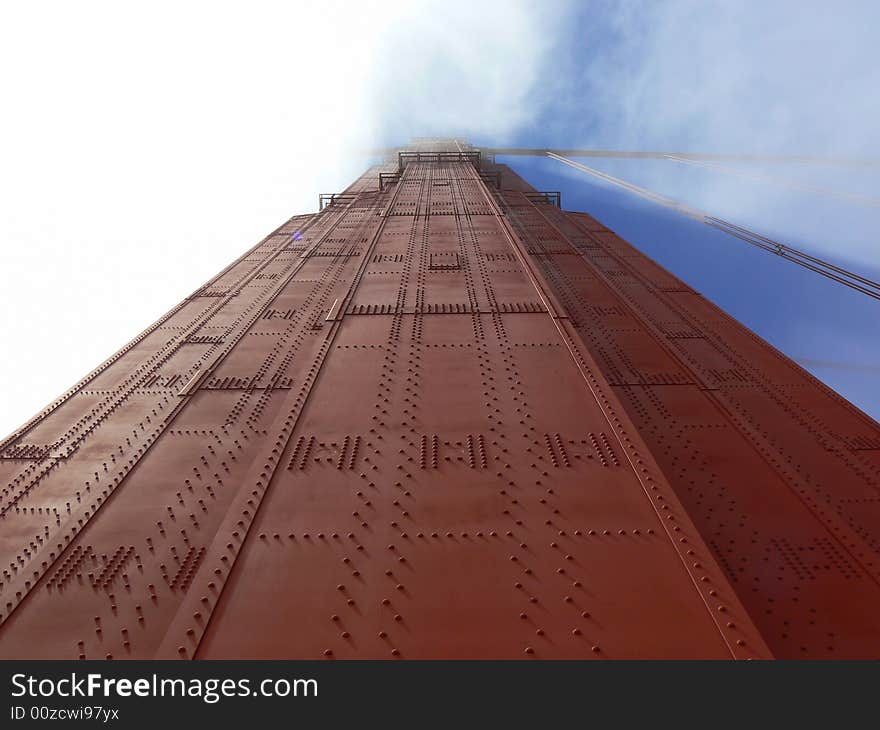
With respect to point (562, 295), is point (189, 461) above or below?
below

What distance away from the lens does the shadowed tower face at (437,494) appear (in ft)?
10.8

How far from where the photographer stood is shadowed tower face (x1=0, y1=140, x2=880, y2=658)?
10.8 ft

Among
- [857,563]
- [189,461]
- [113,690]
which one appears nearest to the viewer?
[113,690]

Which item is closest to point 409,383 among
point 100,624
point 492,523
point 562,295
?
point 492,523

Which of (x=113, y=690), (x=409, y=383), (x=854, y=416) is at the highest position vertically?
(x=409, y=383)

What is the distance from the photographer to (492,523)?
4000 mm

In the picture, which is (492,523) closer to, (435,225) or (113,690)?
(113,690)

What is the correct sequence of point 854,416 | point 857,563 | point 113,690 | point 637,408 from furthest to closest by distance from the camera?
1. point 854,416
2. point 637,408
3. point 857,563
4. point 113,690

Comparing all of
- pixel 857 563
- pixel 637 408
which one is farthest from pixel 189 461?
pixel 857 563

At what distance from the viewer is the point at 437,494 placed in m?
4.30

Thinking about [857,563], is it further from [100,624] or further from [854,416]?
[100,624]

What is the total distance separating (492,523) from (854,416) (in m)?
7.68

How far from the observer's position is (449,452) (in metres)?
4.84

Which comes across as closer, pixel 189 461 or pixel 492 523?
pixel 492 523
